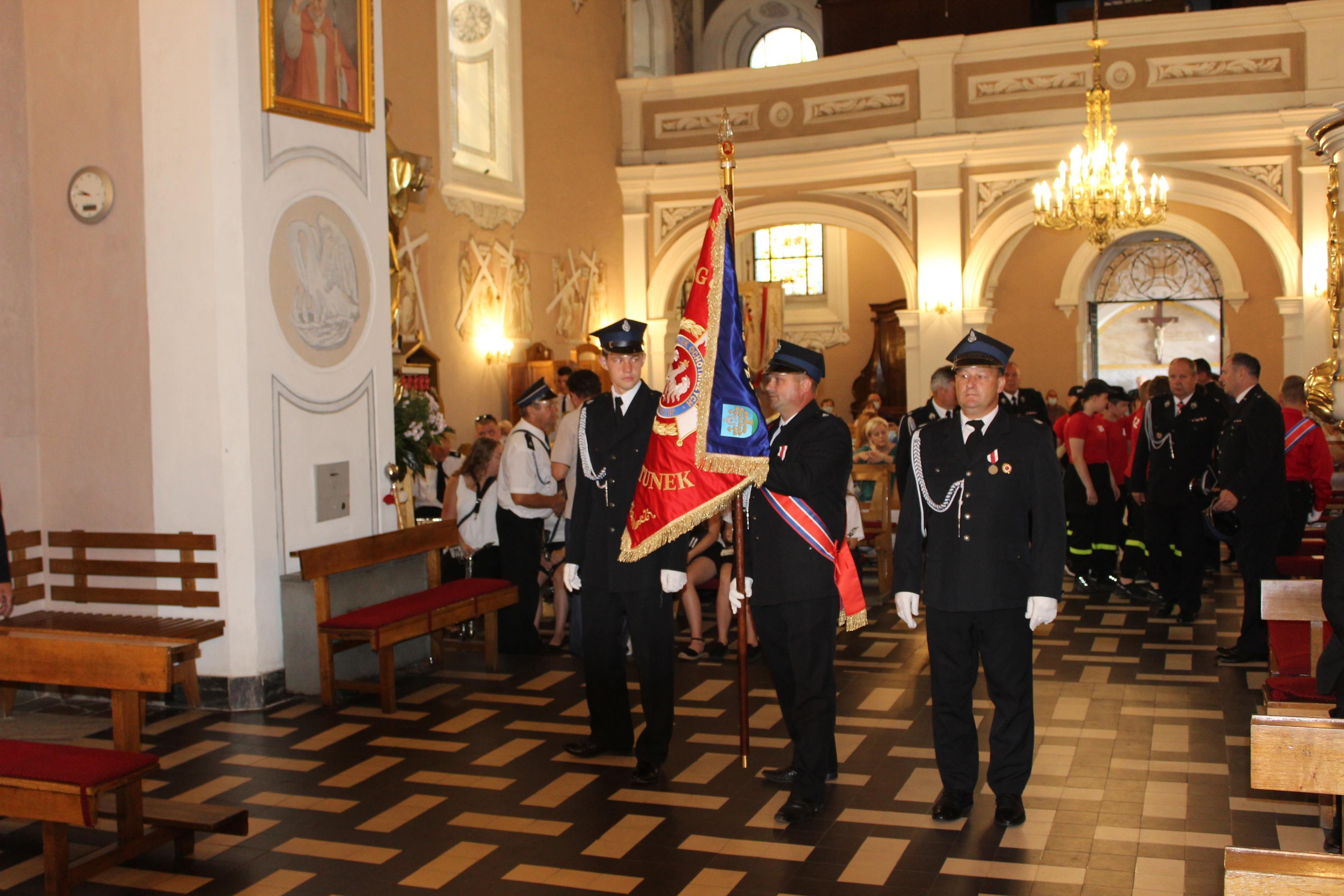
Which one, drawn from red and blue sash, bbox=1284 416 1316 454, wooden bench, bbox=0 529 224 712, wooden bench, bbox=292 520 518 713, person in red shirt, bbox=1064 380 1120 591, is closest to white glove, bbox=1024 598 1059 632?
wooden bench, bbox=292 520 518 713

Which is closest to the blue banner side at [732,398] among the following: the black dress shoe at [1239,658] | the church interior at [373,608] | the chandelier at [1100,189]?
the church interior at [373,608]

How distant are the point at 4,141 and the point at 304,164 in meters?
1.53

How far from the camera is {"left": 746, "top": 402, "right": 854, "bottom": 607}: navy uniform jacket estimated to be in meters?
4.18

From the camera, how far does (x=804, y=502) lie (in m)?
4.23

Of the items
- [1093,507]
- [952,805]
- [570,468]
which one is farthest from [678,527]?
[1093,507]

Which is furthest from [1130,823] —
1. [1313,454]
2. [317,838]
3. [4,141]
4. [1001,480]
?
[4,141]

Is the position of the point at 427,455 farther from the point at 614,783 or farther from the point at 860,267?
the point at 860,267

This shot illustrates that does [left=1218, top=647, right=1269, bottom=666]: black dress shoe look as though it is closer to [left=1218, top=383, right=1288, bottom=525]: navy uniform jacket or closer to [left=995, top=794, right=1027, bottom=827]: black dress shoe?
[left=1218, top=383, right=1288, bottom=525]: navy uniform jacket

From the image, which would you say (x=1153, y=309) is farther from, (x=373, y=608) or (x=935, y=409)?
(x=373, y=608)

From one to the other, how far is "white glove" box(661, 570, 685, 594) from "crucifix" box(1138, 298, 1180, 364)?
45.9 ft

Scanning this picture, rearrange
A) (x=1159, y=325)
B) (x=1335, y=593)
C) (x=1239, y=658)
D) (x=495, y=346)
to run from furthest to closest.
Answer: (x=1159, y=325) → (x=495, y=346) → (x=1239, y=658) → (x=1335, y=593)

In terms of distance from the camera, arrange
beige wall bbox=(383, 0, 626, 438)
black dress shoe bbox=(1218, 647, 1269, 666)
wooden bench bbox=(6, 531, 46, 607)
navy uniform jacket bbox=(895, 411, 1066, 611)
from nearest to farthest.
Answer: navy uniform jacket bbox=(895, 411, 1066, 611) < wooden bench bbox=(6, 531, 46, 607) < black dress shoe bbox=(1218, 647, 1269, 666) < beige wall bbox=(383, 0, 626, 438)

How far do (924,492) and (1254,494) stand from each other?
304 cm

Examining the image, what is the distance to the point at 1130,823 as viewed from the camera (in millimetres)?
4031
